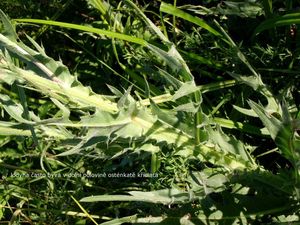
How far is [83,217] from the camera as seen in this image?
1.66 m

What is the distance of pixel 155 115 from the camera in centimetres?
104

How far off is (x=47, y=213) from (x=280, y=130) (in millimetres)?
994

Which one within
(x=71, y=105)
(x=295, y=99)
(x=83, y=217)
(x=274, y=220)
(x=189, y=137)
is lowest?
(x=83, y=217)

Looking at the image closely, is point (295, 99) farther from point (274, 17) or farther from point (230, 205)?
point (230, 205)

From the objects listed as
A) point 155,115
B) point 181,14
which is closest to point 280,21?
point 181,14

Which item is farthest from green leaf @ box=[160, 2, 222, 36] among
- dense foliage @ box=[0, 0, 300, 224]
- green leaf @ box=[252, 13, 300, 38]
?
green leaf @ box=[252, 13, 300, 38]

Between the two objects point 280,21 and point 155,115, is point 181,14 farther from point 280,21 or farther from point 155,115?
point 155,115

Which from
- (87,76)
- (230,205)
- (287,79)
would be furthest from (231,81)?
(87,76)

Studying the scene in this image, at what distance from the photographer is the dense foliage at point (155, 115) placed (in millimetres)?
997

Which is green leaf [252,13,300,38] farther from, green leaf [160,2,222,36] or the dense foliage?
green leaf [160,2,222,36]

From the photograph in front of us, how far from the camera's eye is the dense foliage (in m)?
1.00

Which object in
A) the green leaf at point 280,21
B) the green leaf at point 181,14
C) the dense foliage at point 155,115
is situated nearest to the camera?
the dense foliage at point 155,115

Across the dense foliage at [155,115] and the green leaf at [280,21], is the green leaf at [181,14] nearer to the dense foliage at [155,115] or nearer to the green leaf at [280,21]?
Answer: the dense foliage at [155,115]

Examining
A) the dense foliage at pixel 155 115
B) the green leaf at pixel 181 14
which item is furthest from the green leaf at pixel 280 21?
the green leaf at pixel 181 14
